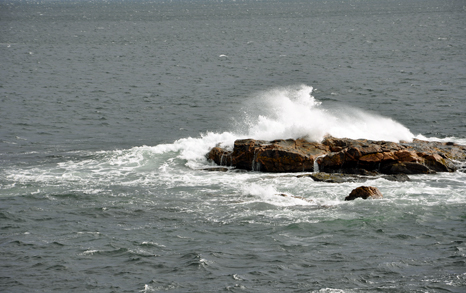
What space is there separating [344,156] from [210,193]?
6399 mm

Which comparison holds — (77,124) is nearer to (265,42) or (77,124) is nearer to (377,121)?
(377,121)

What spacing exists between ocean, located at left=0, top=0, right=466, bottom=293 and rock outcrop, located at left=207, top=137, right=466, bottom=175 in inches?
29.8

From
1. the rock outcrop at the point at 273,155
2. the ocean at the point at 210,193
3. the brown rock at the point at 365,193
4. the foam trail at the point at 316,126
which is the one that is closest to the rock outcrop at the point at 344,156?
the rock outcrop at the point at 273,155

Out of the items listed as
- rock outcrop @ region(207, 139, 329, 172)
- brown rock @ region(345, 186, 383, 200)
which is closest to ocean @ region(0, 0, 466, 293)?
brown rock @ region(345, 186, 383, 200)

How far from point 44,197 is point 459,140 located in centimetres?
2189

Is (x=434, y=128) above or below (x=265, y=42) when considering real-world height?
below

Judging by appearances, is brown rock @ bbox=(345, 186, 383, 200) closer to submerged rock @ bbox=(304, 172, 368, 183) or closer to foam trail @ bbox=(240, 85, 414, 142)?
submerged rock @ bbox=(304, 172, 368, 183)

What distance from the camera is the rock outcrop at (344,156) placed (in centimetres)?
2577

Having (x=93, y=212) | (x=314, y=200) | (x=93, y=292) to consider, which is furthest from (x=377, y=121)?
(x=93, y=292)

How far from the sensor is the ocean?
17453 millimetres

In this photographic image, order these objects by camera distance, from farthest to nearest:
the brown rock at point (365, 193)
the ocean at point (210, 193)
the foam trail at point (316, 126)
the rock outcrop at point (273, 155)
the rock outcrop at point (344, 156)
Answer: the foam trail at point (316, 126), the rock outcrop at point (273, 155), the rock outcrop at point (344, 156), the brown rock at point (365, 193), the ocean at point (210, 193)

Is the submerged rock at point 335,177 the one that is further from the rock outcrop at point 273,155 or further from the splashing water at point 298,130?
the splashing water at point 298,130

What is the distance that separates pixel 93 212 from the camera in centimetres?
2245

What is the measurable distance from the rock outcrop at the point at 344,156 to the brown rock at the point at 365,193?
2.99m
